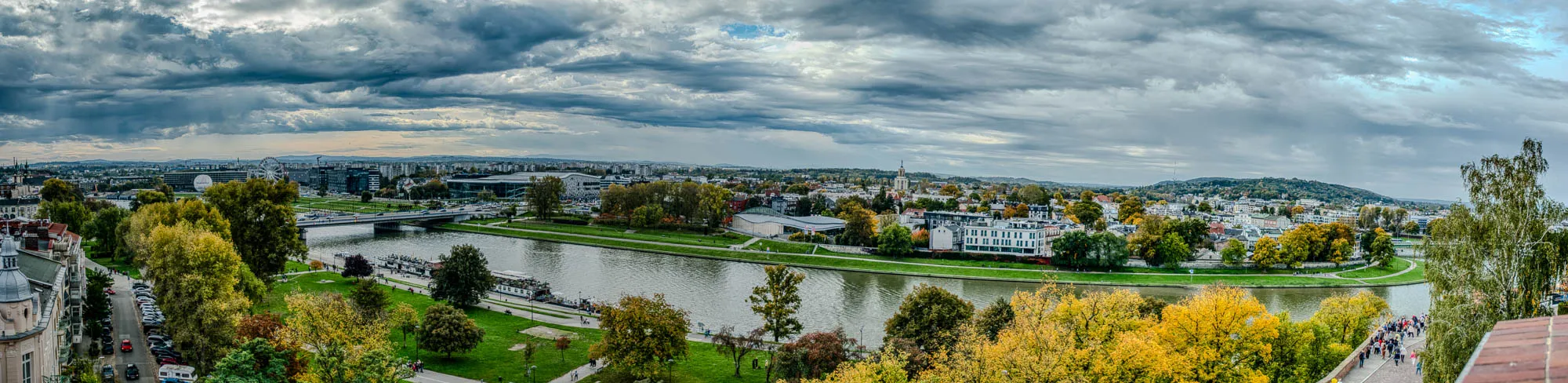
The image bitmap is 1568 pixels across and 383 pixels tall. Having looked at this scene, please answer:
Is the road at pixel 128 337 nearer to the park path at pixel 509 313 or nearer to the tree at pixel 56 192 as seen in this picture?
the park path at pixel 509 313

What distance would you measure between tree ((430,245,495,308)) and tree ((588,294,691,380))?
51.1 ft

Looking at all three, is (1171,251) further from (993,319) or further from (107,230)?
(107,230)

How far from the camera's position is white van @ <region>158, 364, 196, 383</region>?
2575cm

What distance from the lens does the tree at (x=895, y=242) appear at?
220ft

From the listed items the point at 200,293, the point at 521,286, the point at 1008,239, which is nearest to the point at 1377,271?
the point at 1008,239

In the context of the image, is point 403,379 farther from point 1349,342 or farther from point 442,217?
point 442,217

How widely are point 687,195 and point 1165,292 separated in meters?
50.4

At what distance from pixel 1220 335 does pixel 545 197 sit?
82568 mm

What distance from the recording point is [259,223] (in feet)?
137

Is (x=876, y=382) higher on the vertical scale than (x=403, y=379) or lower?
higher

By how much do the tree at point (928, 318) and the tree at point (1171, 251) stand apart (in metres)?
39.5

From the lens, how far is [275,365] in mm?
19734

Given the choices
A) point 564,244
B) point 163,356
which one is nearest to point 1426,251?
point 163,356

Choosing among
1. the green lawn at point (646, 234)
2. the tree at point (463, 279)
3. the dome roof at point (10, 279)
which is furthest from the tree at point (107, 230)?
the dome roof at point (10, 279)
